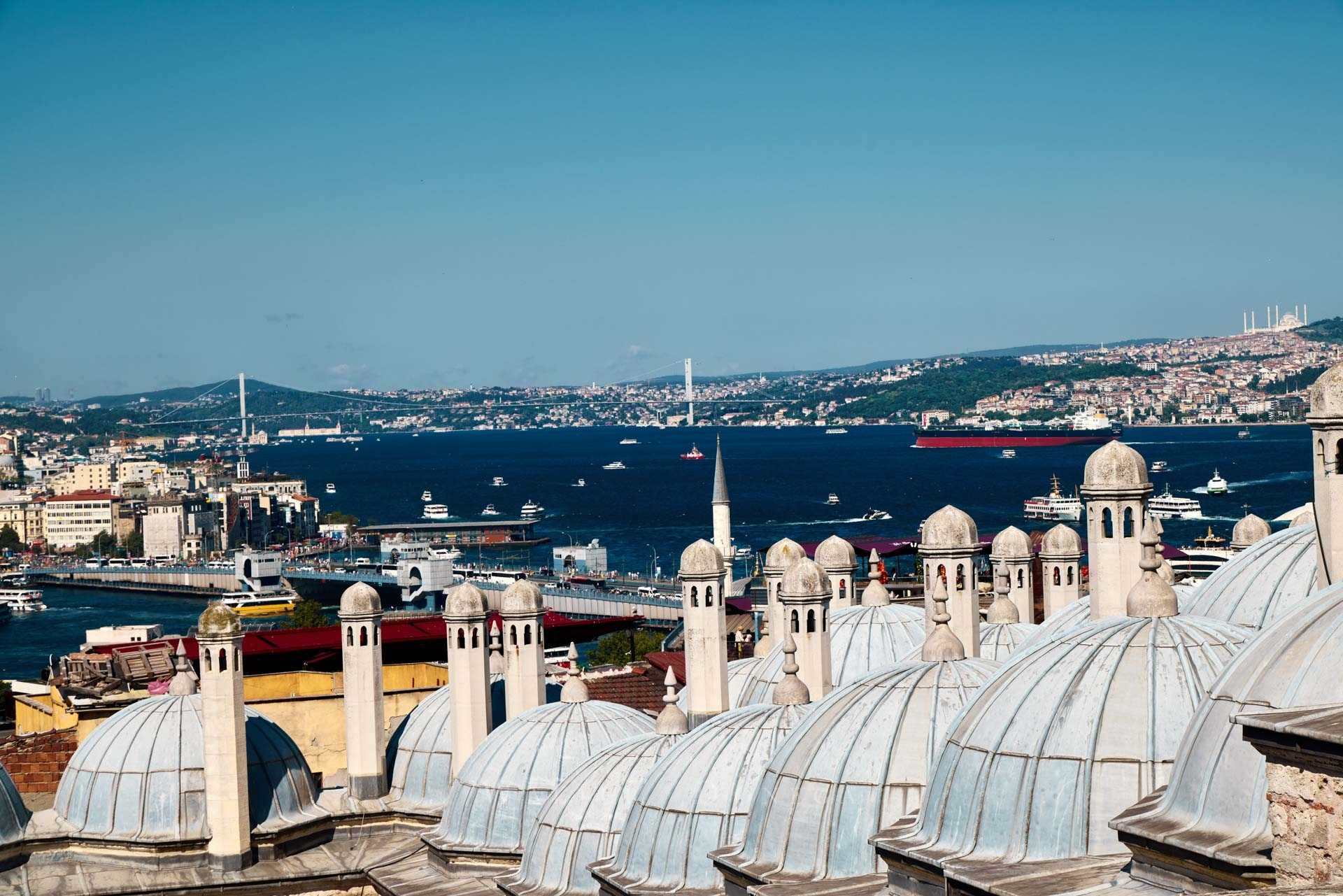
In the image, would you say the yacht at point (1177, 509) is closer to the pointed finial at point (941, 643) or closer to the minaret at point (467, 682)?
the minaret at point (467, 682)

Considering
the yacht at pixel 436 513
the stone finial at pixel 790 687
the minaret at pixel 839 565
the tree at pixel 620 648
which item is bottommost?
the tree at pixel 620 648

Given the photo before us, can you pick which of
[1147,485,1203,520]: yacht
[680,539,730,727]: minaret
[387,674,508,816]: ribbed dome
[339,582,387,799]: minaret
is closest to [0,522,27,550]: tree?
[1147,485,1203,520]: yacht

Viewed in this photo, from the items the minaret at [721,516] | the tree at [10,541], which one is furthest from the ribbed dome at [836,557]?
the tree at [10,541]

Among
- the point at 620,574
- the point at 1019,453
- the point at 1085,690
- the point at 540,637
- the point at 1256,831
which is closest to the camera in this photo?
the point at 1256,831

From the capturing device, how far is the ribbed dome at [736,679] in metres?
18.4

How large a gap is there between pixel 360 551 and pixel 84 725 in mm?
95776

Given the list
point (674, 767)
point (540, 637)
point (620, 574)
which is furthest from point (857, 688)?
point (620, 574)

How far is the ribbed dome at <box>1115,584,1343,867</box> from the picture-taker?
324 inches

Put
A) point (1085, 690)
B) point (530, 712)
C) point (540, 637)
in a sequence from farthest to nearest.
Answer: point (540, 637) < point (530, 712) < point (1085, 690)

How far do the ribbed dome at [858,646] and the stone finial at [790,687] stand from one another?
2970 millimetres

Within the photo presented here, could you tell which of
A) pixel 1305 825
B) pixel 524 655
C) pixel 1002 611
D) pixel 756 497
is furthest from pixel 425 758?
pixel 756 497

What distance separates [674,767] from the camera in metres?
14.3

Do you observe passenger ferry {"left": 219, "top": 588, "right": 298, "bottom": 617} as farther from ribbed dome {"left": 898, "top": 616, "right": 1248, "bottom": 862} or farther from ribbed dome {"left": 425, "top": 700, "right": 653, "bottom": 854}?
ribbed dome {"left": 898, "top": 616, "right": 1248, "bottom": 862}

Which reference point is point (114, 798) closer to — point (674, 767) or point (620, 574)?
point (674, 767)
